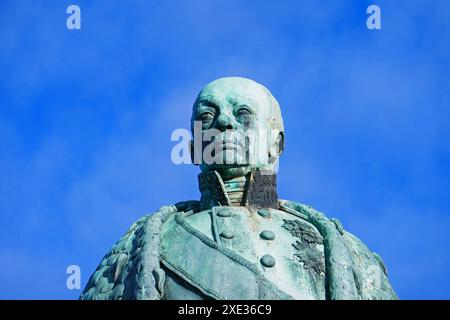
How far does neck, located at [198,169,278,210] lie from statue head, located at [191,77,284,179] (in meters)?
0.11

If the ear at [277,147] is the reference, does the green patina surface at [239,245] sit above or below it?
below

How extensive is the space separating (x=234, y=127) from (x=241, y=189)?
2.59 feet

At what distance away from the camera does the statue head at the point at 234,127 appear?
63.2ft

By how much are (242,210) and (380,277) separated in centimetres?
189

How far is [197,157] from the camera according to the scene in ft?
64.5

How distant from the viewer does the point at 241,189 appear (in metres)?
19.3

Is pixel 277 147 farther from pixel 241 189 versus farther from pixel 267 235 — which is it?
pixel 267 235

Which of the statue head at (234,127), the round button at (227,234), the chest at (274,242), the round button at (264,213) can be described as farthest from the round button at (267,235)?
the statue head at (234,127)

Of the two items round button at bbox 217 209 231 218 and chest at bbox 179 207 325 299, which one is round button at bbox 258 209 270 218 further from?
round button at bbox 217 209 231 218

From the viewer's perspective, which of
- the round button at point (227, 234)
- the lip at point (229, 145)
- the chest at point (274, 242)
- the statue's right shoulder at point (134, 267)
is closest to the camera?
the statue's right shoulder at point (134, 267)

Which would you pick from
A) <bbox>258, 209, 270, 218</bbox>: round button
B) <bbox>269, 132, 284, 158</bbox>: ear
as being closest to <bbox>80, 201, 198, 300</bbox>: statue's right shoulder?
<bbox>258, 209, 270, 218</bbox>: round button

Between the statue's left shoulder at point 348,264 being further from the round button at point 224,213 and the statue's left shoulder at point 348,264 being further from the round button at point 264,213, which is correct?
the round button at point 224,213

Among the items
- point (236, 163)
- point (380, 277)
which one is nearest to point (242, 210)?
point (236, 163)

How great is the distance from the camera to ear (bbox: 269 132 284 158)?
1977cm
